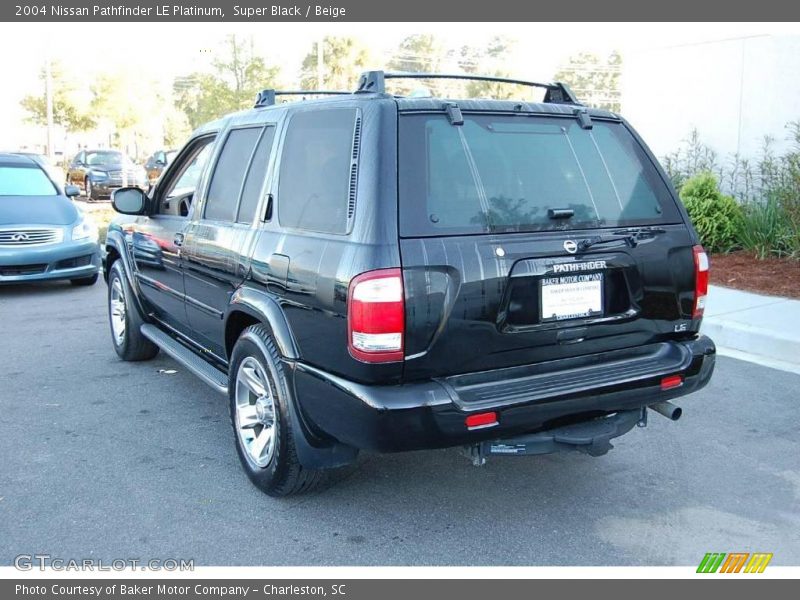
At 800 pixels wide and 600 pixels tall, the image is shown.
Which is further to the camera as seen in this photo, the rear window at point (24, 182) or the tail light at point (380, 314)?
the rear window at point (24, 182)

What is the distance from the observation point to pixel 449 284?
3141 mm

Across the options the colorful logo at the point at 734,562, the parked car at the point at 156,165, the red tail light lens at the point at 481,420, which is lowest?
the colorful logo at the point at 734,562

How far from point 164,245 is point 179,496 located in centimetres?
192

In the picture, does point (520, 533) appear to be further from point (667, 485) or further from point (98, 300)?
point (98, 300)

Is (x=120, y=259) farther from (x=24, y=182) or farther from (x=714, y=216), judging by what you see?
(x=714, y=216)

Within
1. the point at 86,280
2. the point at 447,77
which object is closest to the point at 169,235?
the point at 447,77

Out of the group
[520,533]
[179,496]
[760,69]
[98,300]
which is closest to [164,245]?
[179,496]

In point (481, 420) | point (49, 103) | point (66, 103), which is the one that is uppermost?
point (66, 103)

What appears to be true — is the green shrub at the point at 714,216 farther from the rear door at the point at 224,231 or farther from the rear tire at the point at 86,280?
the rear tire at the point at 86,280

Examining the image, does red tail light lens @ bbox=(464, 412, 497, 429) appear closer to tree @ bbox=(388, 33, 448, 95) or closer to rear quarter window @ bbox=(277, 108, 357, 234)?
rear quarter window @ bbox=(277, 108, 357, 234)

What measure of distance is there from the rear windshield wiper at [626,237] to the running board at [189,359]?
2.07 meters

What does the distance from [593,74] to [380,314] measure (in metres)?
84.4

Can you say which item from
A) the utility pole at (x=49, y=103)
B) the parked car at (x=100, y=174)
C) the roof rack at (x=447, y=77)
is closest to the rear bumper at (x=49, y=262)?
the roof rack at (x=447, y=77)

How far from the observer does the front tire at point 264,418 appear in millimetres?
3633
